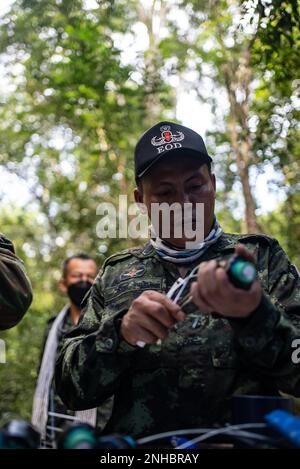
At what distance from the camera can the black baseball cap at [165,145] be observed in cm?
212

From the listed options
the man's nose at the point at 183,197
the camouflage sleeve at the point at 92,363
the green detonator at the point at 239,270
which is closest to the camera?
the green detonator at the point at 239,270

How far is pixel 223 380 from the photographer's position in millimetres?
1843

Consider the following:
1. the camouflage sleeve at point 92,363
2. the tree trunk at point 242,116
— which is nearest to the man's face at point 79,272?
the tree trunk at point 242,116

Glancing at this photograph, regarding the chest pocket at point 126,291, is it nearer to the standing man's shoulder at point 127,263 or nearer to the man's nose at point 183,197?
the standing man's shoulder at point 127,263

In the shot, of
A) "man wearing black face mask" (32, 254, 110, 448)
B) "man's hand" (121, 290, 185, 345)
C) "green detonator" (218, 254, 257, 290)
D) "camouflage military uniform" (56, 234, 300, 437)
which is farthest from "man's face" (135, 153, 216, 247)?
"man wearing black face mask" (32, 254, 110, 448)

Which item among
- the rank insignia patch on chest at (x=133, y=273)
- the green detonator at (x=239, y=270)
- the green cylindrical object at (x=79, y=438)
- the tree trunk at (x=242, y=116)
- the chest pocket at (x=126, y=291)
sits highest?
the tree trunk at (x=242, y=116)

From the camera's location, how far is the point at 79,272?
541 cm

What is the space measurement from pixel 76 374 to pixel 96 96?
5.37m

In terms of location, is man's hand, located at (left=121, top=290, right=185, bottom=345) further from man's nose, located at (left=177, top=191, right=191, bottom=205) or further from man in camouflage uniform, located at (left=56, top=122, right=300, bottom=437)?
man's nose, located at (left=177, top=191, right=191, bottom=205)

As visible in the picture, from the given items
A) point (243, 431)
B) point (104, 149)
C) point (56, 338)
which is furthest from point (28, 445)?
point (104, 149)

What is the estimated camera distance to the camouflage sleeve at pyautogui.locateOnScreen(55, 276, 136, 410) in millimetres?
1757

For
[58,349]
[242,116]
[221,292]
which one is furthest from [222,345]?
[242,116]

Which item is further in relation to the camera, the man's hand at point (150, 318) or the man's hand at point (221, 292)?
the man's hand at point (150, 318)

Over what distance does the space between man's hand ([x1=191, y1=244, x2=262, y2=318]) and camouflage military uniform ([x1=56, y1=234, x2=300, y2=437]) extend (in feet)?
1.01
